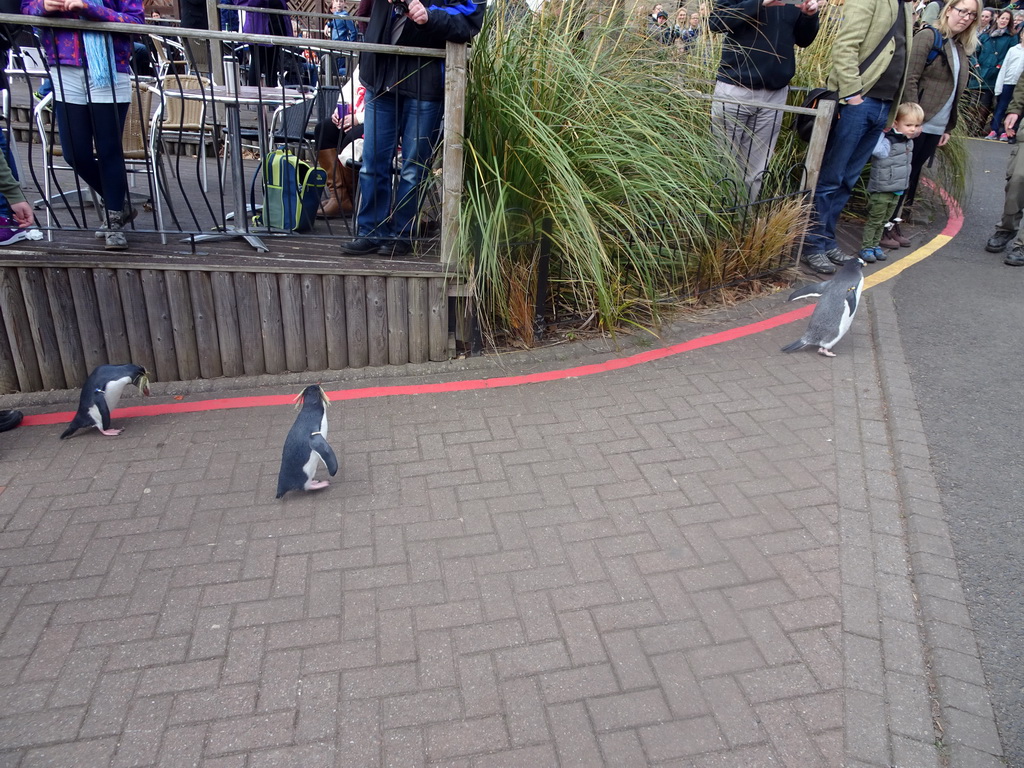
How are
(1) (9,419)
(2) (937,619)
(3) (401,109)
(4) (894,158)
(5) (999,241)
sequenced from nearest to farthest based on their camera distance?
(2) (937,619)
(1) (9,419)
(3) (401,109)
(4) (894,158)
(5) (999,241)

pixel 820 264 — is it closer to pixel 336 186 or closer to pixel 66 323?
pixel 336 186

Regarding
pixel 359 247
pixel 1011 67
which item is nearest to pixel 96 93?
pixel 359 247

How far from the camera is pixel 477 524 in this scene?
129 inches

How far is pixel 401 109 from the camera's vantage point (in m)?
4.66

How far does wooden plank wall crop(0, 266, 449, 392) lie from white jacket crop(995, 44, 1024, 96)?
14.8 meters

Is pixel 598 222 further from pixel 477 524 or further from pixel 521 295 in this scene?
pixel 477 524

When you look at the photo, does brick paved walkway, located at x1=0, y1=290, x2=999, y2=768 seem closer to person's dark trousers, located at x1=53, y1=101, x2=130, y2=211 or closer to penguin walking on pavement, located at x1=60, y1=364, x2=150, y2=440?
penguin walking on pavement, located at x1=60, y1=364, x2=150, y2=440

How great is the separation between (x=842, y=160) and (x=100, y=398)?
5.84 metres

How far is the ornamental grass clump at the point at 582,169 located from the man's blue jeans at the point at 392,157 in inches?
14.7

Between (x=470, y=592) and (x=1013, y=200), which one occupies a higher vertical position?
(x=1013, y=200)

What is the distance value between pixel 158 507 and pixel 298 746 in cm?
154

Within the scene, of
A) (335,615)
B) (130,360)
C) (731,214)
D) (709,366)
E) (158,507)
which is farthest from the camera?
(731,214)

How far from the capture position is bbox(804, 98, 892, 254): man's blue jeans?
6.13 meters

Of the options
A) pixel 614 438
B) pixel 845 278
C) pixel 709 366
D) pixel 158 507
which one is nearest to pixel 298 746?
pixel 158 507
